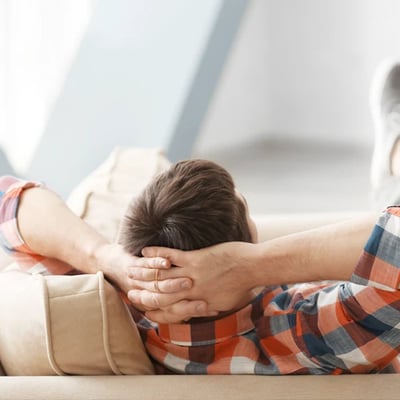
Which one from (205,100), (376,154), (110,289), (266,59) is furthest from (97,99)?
(110,289)

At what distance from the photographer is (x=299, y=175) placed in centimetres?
439

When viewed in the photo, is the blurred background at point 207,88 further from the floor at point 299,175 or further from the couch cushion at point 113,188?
the couch cushion at point 113,188

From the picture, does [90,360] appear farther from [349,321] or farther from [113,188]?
[113,188]

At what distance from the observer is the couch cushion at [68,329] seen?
4.07 feet

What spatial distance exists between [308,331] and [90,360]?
31 centimetres

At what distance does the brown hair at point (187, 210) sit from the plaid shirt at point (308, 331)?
134mm

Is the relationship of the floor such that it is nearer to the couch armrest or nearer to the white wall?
the white wall

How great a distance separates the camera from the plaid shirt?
1127 mm

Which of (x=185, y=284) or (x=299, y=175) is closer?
(x=185, y=284)

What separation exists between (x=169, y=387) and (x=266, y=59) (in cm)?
406

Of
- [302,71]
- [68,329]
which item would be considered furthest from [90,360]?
[302,71]

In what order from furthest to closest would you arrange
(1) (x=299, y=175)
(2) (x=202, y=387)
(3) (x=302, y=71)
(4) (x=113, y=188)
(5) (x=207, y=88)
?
(3) (x=302, y=71) < (1) (x=299, y=175) < (5) (x=207, y=88) < (4) (x=113, y=188) < (2) (x=202, y=387)

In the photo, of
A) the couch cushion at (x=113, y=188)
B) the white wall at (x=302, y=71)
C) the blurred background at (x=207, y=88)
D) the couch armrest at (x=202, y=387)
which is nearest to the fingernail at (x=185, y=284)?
the couch armrest at (x=202, y=387)

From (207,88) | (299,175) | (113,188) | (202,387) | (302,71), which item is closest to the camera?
(202,387)
